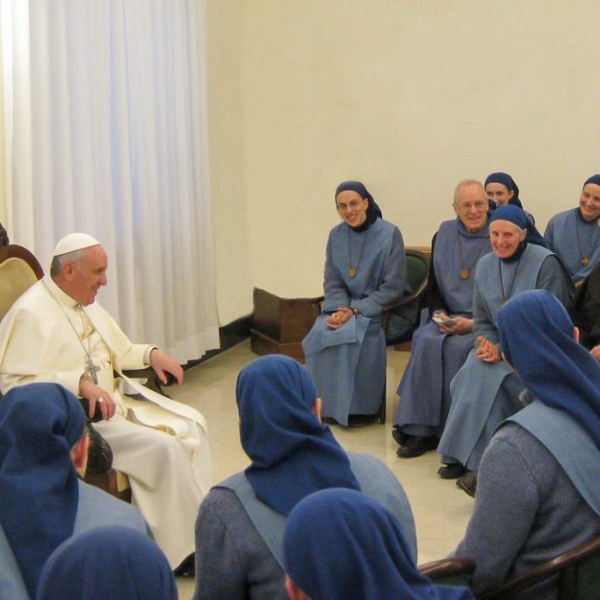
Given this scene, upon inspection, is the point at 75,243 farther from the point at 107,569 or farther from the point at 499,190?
the point at 499,190

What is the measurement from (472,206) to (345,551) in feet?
13.9

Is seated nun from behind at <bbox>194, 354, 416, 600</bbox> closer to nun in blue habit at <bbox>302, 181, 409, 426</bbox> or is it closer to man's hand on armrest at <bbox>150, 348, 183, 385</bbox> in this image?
man's hand on armrest at <bbox>150, 348, 183, 385</bbox>

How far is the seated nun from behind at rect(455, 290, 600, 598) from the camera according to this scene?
243 centimetres

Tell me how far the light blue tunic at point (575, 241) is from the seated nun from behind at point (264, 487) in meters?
4.39

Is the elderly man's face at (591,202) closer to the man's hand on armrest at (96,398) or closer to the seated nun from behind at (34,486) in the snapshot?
the man's hand on armrest at (96,398)

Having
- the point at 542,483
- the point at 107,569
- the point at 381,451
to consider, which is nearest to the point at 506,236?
the point at 381,451

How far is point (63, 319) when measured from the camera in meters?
4.13

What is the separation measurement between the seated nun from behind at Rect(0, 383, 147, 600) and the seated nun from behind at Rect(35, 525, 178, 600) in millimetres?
742

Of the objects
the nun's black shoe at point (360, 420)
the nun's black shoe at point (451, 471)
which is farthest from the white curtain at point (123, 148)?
the nun's black shoe at point (451, 471)

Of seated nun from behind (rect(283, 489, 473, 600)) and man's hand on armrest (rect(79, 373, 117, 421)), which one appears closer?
seated nun from behind (rect(283, 489, 473, 600))

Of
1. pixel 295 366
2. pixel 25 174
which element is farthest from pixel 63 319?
pixel 295 366

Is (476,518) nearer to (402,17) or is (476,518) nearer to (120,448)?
(120,448)

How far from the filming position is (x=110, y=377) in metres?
4.30

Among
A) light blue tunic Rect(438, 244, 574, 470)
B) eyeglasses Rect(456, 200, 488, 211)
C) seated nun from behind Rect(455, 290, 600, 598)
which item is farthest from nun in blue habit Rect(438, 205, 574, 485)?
seated nun from behind Rect(455, 290, 600, 598)
